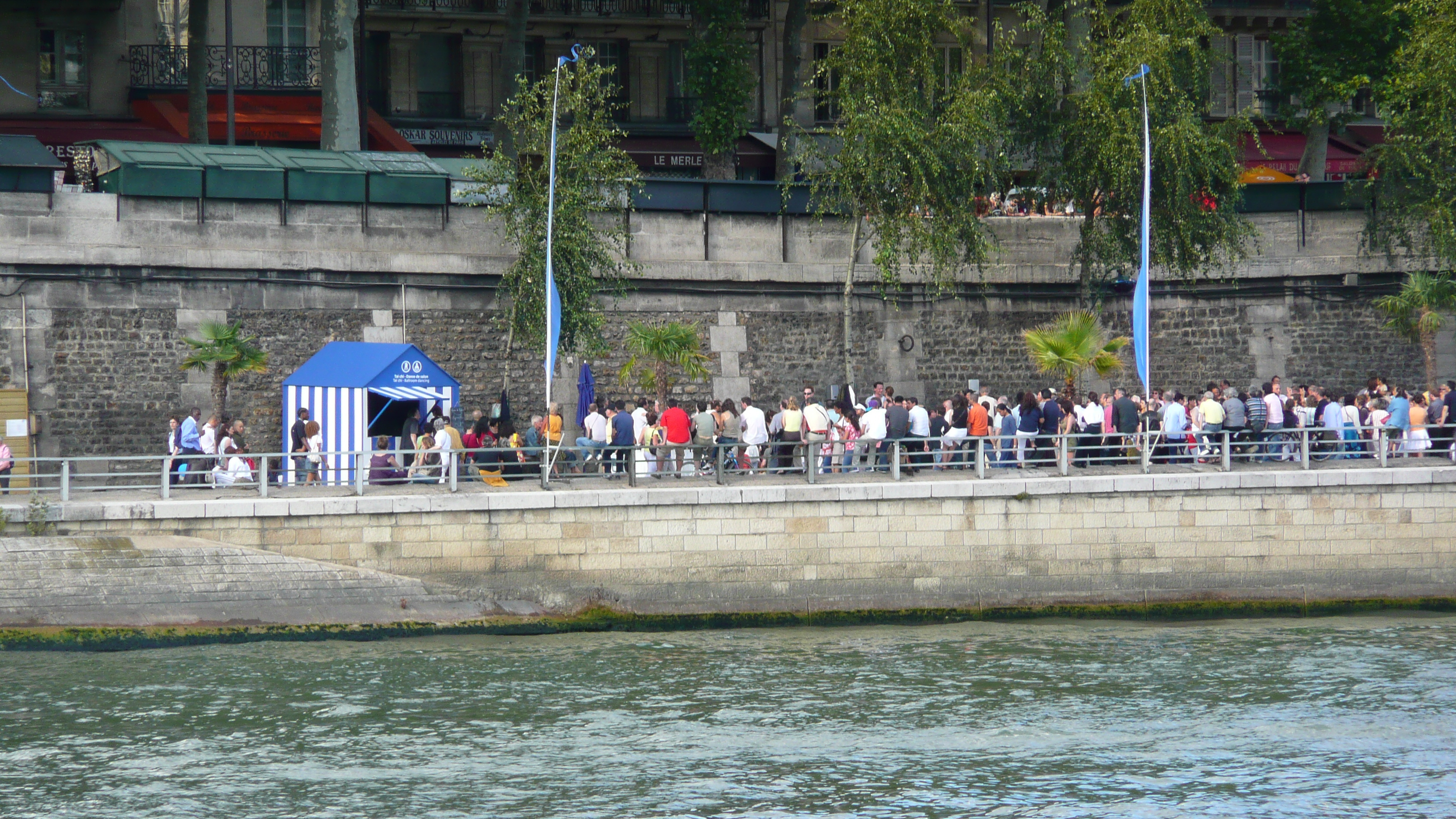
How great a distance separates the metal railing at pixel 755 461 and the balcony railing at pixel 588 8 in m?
15.5

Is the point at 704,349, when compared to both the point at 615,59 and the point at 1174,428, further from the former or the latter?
the point at 615,59

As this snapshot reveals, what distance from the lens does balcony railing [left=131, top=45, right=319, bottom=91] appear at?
33.2 meters

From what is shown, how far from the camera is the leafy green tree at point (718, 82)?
32.0 meters

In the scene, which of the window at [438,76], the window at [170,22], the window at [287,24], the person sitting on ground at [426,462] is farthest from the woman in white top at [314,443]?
the window at [438,76]

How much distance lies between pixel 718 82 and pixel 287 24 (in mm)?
9526

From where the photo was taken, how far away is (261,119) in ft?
107

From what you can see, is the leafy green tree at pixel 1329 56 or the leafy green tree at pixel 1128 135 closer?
the leafy green tree at pixel 1128 135

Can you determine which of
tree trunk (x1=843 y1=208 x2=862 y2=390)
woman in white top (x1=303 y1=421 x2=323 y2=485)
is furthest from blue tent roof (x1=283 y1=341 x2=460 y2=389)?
tree trunk (x1=843 y1=208 x2=862 y2=390)

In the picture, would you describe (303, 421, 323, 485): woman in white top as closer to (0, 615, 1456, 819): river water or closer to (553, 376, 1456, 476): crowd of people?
(0, 615, 1456, 819): river water

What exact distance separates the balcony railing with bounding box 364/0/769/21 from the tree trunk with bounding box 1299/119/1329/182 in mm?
12027

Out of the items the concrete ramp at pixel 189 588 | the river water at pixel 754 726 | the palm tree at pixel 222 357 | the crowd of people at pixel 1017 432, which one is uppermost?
the palm tree at pixel 222 357

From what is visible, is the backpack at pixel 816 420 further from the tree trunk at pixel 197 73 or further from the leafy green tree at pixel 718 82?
the tree trunk at pixel 197 73

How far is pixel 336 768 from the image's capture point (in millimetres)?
14359

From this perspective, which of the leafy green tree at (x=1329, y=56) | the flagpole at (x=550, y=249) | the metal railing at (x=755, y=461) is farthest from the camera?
the leafy green tree at (x=1329, y=56)
